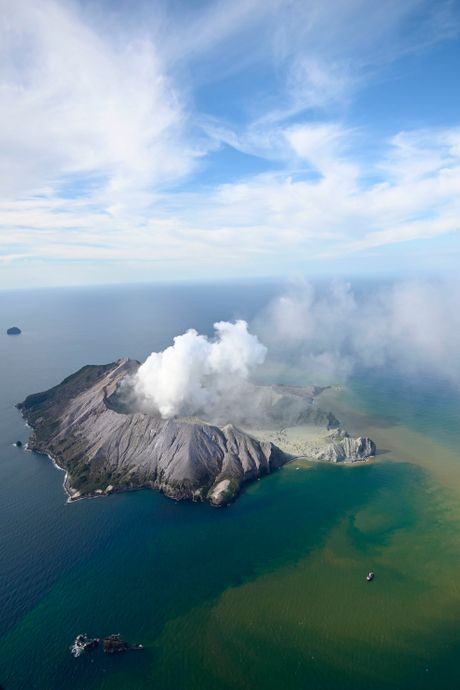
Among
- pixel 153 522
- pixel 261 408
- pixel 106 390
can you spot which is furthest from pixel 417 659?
pixel 106 390

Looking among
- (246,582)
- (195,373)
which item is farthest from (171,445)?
(246,582)

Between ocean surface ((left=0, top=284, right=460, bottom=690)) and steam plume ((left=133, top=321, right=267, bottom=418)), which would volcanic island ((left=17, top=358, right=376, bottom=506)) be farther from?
steam plume ((left=133, top=321, right=267, bottom=418))

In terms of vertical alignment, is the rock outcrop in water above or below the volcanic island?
below

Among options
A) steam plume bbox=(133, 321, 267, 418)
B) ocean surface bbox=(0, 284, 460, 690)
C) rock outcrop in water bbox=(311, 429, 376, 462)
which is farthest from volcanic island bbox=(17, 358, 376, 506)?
steam plume bbox=(133, 321, 267, 418)

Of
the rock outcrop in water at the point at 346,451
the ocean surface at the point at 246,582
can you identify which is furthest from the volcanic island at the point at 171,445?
the ocean surface at the point at 246,582

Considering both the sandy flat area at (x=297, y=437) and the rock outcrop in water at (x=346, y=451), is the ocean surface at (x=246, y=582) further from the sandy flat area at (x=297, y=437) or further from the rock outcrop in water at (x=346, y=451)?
the sandy flat area at (x=297, y=437)

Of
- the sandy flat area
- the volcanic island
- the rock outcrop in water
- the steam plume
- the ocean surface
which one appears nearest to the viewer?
the ocean surface

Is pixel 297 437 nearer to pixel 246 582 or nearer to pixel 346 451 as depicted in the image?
pixel 346 451
